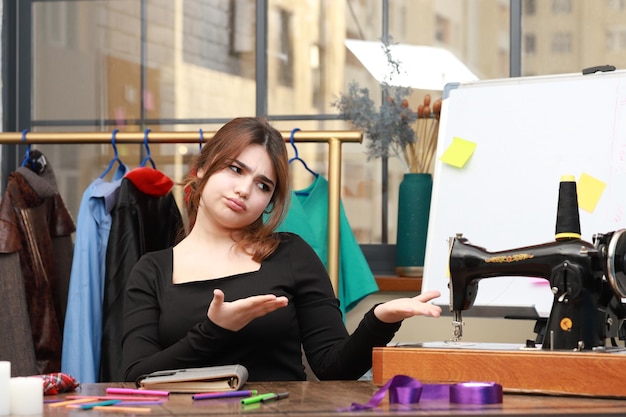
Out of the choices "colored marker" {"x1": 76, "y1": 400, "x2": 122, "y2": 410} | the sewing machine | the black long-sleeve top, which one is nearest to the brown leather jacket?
the black long-sleeve top

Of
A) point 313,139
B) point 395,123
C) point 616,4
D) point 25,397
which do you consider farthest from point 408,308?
point 616,4

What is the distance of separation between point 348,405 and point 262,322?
0.72 metres

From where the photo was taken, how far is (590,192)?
289 centimetres

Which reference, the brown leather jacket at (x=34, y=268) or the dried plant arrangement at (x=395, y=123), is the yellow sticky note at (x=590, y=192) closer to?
the dried plant arrangement at (x=395, y=123)

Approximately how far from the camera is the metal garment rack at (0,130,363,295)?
316 centimetres

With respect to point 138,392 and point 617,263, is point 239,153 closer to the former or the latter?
point 138,392

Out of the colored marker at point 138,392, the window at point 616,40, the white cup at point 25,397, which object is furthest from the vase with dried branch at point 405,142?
the white cup at point 25,397

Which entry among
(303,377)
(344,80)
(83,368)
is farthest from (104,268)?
(344,80)

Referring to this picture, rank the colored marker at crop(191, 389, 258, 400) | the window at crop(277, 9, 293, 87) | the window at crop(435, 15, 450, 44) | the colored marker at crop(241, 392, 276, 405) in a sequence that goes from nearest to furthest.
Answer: the colored marker at crop(241, 392, 276, 405) → the colored marker at crop(191, 389, 258, 400) → the window at crop(435, 15, 450, 44) → the window at crop(277, 9, 293, 87)

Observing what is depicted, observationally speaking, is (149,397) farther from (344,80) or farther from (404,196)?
(344,80)

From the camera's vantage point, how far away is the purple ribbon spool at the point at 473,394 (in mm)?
1728

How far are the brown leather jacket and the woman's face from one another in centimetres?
88

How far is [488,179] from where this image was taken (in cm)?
306

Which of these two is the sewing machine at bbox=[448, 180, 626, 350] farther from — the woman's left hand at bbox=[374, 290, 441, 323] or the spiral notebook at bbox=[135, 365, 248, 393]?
the spiral notebook at bbox=[135, 365, 248, 393]
